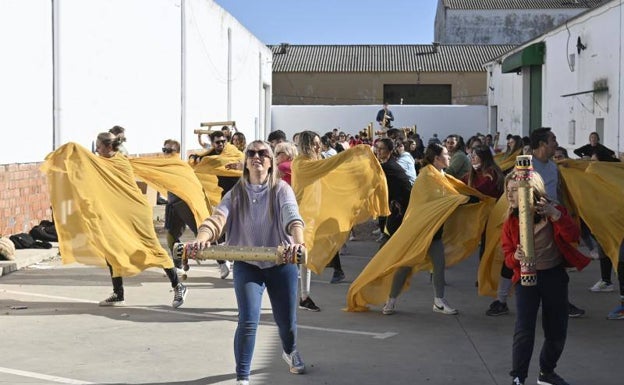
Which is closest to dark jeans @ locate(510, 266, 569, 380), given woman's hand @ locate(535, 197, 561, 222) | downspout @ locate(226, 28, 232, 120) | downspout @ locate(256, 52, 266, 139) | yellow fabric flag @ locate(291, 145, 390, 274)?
woman's hand @ locate(535, 197, 561, 222)

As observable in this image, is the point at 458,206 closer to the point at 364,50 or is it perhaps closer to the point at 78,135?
the point at 78,135

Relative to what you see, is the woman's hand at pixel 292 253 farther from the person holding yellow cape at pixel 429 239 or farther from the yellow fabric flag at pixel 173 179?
the yellow fabric flag at pixel 173 179

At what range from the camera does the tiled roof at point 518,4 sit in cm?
6519

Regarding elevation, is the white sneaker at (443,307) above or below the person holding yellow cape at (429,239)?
below

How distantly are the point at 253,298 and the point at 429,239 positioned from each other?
11.9 feet

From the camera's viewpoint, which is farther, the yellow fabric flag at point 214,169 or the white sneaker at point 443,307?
the yellow fabric flag at point 214,169

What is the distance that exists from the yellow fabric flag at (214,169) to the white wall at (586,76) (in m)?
11.1

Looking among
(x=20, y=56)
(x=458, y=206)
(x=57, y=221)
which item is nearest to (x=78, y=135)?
(x=20, y=56)

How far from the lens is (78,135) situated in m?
19.6

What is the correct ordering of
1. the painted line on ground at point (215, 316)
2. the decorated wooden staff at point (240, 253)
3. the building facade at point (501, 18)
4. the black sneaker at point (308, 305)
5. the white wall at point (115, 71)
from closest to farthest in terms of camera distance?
the decorated wooden staff at point (240, 253)
the painted line on ground at point (215, 316)
the black sneaker at point (308, 305)
the white wall at point (115, 71)
the building facade at point (501, 18)

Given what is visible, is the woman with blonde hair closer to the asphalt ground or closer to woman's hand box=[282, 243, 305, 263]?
woman's hand box=[282, 243, 305, 263]

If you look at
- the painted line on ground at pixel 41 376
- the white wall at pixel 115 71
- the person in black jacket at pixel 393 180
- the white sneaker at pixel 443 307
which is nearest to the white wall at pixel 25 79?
the white wall at pixel 115 71

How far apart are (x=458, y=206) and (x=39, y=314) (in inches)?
173

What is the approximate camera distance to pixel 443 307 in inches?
401
